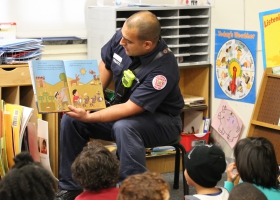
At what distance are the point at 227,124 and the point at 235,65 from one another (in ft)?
1.39

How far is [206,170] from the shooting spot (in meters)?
2.33

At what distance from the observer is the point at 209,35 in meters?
4.05

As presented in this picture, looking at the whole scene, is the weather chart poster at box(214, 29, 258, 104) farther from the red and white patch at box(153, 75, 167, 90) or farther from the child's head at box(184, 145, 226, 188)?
the child's head at box(184, 145, 226, 188)

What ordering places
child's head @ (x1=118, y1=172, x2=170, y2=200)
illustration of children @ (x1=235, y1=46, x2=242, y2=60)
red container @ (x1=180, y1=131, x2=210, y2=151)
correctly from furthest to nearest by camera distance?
red container @ (x1=180, y1=131, x2=210, y2=151), illustration of children @ (x1=235, y1=46, x2=242, y2=60), child's head @ (x1=118, y1=172, x2=170, y2=200)

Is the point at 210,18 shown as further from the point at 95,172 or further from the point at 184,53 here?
the point at 95,172

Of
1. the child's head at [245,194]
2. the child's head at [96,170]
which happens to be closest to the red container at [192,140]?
the child's head at [96,170]

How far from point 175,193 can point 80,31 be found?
4.31 feet

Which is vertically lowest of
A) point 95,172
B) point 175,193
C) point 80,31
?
point 175,193

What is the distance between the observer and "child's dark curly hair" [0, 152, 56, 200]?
1.57 m

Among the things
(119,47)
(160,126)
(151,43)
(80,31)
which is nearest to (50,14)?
(80,31)

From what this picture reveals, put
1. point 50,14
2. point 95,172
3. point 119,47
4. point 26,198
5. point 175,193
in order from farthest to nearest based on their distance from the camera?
point 50,14 < point 175,193 < point 119,47 < point 95,172 < point 26,198

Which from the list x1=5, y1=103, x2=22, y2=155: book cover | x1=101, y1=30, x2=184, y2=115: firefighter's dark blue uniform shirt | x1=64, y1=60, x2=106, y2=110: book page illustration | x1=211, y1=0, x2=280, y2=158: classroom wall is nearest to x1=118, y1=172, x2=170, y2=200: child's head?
x1=101, y1=30, x2=184, y2=115: firefighter's dark blue uniform shirt

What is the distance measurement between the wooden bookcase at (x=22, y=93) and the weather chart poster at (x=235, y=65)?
4.14 ft

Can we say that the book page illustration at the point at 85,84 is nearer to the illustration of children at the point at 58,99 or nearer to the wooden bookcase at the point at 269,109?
the illustration of children at the point at 58,99
